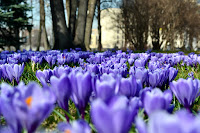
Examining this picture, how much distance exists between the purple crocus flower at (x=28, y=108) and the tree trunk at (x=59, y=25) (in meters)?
8.35

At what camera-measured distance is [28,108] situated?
66 centimetres

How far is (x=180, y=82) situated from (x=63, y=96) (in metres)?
0.56

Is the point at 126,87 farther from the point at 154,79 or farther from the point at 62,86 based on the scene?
the point at 154,79

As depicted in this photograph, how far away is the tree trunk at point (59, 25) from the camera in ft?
28.8

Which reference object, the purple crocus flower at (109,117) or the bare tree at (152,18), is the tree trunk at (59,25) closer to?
the purple crocus flower at (109,117)

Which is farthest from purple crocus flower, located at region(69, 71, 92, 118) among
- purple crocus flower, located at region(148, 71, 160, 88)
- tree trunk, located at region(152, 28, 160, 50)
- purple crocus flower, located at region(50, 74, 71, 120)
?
tree trunk, located at region(152, 28, 160, 50)

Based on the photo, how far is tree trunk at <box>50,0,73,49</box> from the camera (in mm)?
8789

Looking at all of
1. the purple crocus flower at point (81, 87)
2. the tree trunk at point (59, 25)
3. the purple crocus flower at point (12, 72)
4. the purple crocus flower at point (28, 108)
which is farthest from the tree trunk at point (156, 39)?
the purple crocus flower at point (28, 108)

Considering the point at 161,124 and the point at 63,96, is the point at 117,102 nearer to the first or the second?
the point at 161,124

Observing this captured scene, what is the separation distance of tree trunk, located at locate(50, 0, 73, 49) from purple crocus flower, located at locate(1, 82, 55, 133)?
8352mm

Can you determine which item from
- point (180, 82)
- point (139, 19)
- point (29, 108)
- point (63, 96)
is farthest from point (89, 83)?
point (139, 19)

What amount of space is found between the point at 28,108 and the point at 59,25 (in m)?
8.62

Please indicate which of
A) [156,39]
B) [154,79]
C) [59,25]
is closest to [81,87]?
[154,79]

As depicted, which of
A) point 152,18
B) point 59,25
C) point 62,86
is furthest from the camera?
point 152,18
